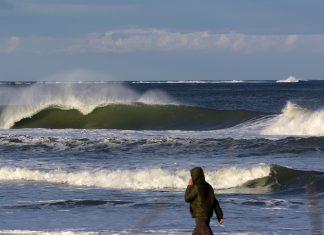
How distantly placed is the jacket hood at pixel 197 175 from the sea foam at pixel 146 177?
931 cm

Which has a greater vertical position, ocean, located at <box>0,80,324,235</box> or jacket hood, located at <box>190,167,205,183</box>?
jacket hood, located at <box>190,167,205,183</box>

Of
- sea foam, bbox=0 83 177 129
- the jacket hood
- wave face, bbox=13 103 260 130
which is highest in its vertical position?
sea foam, bbox=0 83 177 129

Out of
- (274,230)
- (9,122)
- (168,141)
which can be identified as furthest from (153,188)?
(9,122)

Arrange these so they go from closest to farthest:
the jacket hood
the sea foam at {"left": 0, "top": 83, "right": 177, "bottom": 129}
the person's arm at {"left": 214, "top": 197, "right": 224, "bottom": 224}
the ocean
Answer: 1. the jacket hood
2. the person's arm at {"left": 214, "top": 197, "right": 224, "bottom": 224}
3. the ocean
4. the sea foam at {"left": 0, "top": 83, "right": 177, "bottom": 129}

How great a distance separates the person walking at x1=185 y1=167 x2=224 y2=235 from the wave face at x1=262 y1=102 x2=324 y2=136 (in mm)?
22628

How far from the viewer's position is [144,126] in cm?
4075

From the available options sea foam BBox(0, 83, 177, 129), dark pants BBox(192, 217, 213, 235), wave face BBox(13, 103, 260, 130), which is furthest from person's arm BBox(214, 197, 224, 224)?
sea foam BBox(0, 83, 177, 129)

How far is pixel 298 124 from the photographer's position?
3438cm

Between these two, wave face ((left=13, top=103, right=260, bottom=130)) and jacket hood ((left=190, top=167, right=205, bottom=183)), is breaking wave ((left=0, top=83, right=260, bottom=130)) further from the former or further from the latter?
jacket hood ((left=190, top=167, right=205, bottom=183))

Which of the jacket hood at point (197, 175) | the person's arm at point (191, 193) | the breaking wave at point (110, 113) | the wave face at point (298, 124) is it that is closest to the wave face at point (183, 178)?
the person's arm at point (191, 193)

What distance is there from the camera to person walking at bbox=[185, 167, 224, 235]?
34.3 ft

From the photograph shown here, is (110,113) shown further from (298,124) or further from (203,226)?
(203,226)

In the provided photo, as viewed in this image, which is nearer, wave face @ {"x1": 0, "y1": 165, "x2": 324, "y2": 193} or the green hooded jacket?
the green hooded jacket

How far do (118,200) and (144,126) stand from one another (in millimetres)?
23375
